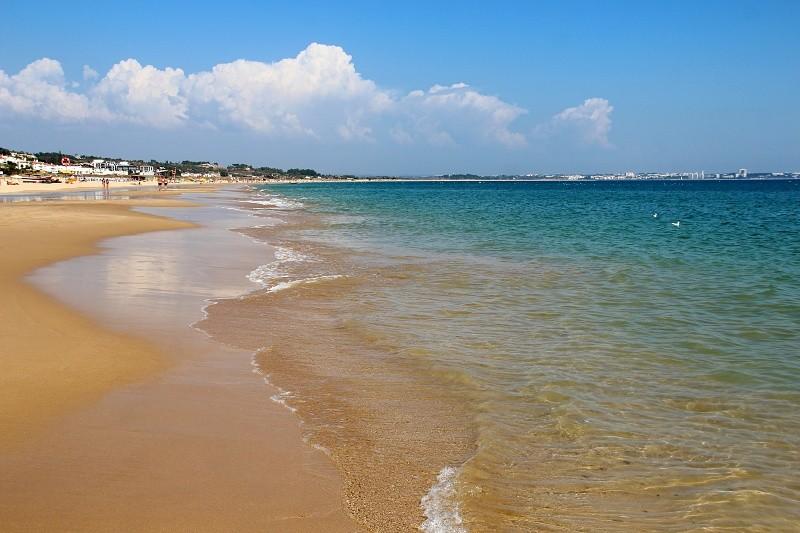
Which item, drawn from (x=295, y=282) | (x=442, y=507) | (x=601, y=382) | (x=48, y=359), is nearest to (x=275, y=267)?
(x=295, y=282)

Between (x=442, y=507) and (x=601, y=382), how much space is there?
357 centimetres

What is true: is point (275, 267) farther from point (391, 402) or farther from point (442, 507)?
point (442, 507)

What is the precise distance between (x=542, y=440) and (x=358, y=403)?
6.26ft

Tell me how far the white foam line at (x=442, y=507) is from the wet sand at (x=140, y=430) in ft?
1.84

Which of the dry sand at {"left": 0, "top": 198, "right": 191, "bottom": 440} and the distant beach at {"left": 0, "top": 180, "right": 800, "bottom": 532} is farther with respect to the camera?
the dry sand at {"left": 0, "top": 198, "right": 191, "bottom": 440}

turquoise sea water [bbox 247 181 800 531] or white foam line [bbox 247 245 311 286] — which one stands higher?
white foam line [bbox 247 245 311 286]

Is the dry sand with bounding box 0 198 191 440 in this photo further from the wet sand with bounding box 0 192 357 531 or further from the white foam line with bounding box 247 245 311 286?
the white foam line with bounding box 247 245 311 286

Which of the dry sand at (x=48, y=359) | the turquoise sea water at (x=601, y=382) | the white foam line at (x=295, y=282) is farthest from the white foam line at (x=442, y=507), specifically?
the white foam line at (x=295, y=282)

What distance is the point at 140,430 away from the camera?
18.4 ft

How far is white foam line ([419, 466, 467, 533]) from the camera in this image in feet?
13.8

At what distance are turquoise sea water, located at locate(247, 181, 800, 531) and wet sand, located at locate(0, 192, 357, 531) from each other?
1.08 metres

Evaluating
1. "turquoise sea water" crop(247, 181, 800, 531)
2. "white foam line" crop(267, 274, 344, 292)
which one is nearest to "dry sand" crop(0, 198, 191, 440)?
"turquoise sea water" crop(247, 181, 800, 531)

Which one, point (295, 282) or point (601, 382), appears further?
point (295, 282)

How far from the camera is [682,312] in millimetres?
11500
